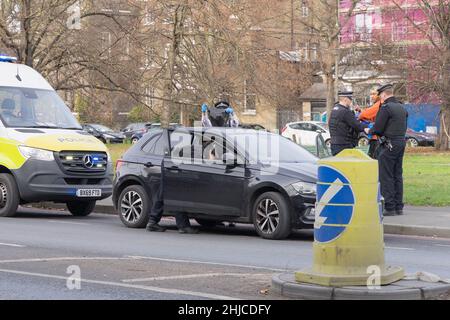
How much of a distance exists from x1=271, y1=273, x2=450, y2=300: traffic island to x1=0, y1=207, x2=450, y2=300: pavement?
15cm

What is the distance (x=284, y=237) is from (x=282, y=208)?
0.44 metres

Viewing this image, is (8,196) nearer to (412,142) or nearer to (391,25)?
(391,25)

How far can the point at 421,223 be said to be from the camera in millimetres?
15648

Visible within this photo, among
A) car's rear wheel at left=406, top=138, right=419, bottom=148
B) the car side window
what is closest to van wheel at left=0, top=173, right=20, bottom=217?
the car side window

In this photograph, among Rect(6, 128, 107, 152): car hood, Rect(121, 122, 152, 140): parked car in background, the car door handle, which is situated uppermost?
Rect(121, 122, 152, 140): parked car in background

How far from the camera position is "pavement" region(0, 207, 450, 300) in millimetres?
9109

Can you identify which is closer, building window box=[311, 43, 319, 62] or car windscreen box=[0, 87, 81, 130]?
car windscreen box=[0, 87, 81, 130]

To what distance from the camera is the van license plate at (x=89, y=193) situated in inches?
694

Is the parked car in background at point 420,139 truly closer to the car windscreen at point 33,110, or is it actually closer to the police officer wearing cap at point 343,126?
the car windscreen at point 33,110

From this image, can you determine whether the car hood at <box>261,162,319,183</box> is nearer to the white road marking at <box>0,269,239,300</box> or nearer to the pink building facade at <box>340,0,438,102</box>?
the white road marking at <box>0,269,239,300</box>

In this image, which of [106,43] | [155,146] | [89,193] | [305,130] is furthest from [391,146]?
[305,130]

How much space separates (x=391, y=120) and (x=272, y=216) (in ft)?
11.6

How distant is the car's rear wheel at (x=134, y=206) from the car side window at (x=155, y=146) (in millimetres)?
619

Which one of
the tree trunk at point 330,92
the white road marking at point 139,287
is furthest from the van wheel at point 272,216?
the tree trunk at point 330,92
